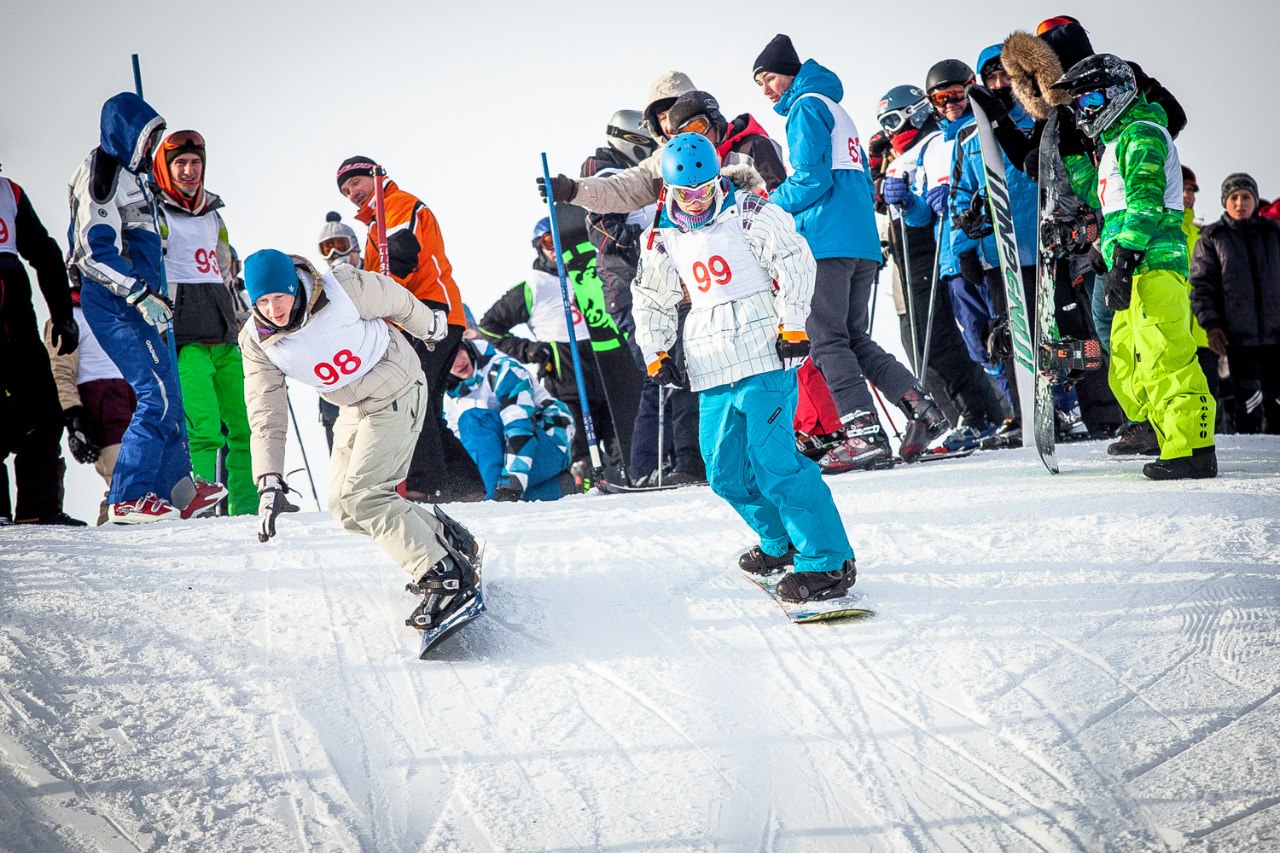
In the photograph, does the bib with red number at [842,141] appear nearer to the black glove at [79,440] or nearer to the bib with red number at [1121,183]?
the bib with red number at [1121,183]

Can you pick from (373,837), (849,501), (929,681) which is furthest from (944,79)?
(373,837)

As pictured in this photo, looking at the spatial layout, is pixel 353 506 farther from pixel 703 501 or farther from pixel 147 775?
pixel 703 501

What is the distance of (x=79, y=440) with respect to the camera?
7172 millimetres

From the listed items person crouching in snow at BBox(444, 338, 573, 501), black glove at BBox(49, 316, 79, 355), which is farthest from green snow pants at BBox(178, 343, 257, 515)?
person crouching in snow at BBox(444, 338, 573, 501)

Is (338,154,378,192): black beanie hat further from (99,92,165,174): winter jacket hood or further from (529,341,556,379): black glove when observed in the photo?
(529,341,556,379): black glove

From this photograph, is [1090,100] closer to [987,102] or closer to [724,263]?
[987,102]

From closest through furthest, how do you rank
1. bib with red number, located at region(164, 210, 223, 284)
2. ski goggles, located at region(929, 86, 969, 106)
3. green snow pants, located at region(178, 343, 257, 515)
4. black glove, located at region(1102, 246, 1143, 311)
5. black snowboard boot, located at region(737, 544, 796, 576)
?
1. black snowboard boot, located at region(737, 544, 796, 576)
2. black glove, located at region(1102, 246, 1143, 311)
3. green snow pants, located at region(178, 343, 257, 515)
4. bib with red number, located at region(164, 210, 223, 284)
5. ski goggles, located at region(929, 86, 969, 106)

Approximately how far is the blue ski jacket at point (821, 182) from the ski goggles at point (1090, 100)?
1.47 meters

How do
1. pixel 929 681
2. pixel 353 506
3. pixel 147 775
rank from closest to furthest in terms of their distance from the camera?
1. pixel 147 775
2. pixel 929 681
3. pixel 353 506

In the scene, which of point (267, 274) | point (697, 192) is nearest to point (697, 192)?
point (697, 192)

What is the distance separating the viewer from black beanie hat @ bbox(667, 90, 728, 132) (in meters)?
5.92

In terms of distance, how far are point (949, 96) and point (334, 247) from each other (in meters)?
5.01

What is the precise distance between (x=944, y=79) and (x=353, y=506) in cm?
551

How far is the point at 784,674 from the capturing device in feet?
12.9
